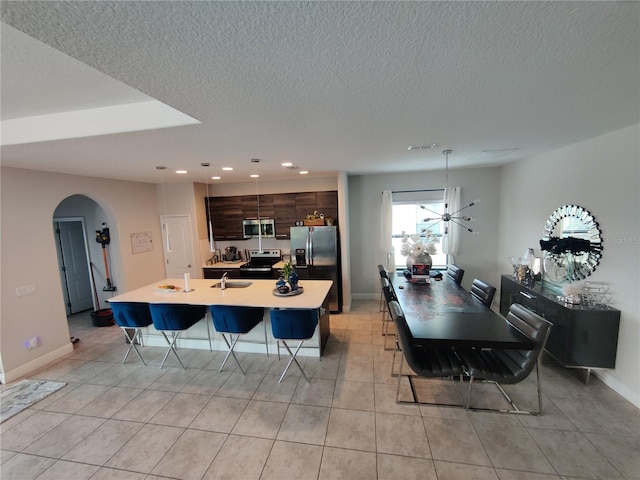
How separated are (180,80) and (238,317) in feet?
8.00

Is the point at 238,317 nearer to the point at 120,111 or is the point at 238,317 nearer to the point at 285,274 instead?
the point at 285,274

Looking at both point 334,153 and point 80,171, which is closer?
point 334,153

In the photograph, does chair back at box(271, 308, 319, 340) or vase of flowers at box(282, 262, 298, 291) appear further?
vase of flowers at box(282, 262, 298, 291)

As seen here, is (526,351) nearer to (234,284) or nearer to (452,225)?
(452,225)

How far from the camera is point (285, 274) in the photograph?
347 cm

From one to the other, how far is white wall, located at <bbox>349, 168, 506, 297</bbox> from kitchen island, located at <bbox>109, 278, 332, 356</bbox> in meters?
1.86

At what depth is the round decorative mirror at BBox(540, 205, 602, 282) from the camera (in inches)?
111

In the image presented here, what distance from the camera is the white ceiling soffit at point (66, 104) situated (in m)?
1.47

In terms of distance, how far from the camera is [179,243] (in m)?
5.49

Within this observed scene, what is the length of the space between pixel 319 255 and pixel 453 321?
2.72m

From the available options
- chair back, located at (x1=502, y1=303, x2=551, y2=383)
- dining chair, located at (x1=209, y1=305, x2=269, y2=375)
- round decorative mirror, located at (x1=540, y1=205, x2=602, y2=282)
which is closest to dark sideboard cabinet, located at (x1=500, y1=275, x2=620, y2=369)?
round decorative mirror, located at (x1=540, y1=205, x2=602, y2=282)

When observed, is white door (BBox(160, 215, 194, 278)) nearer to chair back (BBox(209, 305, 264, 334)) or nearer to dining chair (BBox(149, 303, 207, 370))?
dining chair (BBox(149, 303, 207, 370))

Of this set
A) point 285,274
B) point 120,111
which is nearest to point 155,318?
point 285,274

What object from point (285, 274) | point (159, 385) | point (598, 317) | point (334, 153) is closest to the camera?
point (598, 317)
